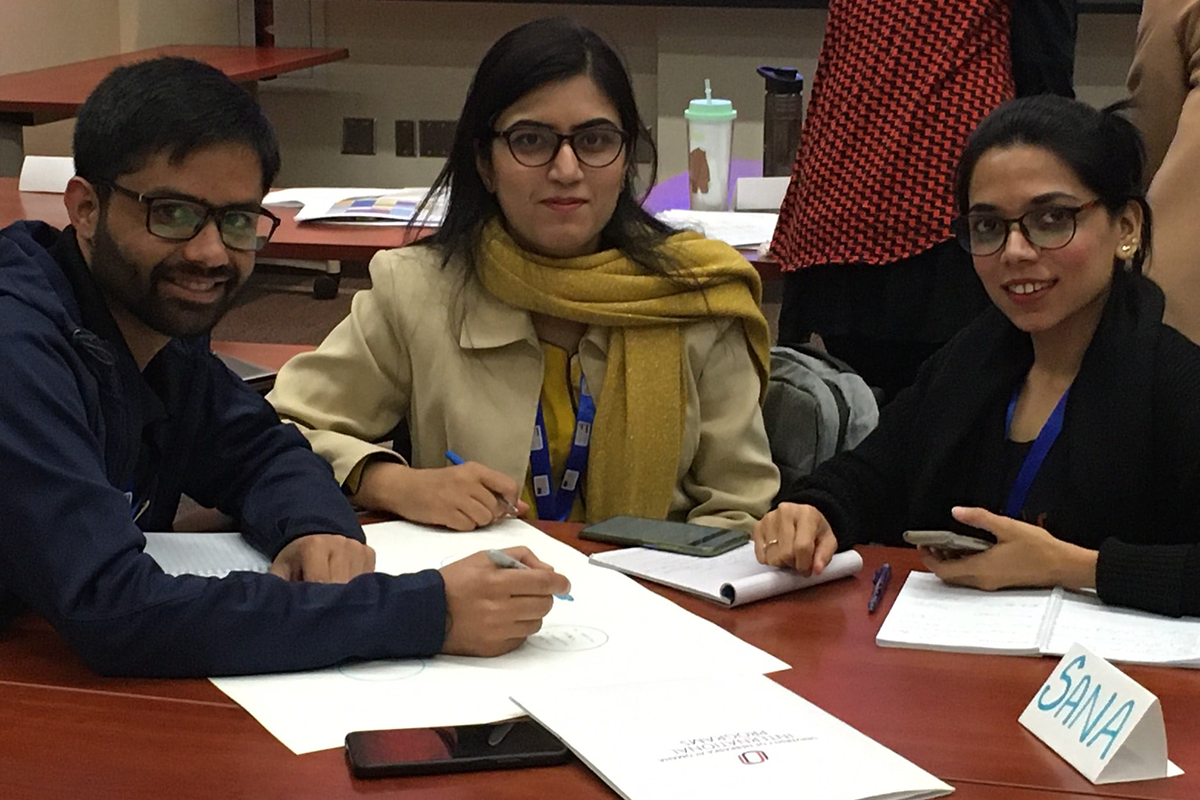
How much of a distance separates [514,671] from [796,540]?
0.37m

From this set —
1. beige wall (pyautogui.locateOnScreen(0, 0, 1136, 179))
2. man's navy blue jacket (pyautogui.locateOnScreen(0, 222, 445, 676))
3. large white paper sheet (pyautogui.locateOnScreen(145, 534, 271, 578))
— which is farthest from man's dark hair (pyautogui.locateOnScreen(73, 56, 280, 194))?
beige wall (pyautogui.locateOnScreen(0, 0, 1136, 179))

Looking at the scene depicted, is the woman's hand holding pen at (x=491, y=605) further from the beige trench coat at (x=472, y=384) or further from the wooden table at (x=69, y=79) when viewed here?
the wooden table at (x=69, y=79)

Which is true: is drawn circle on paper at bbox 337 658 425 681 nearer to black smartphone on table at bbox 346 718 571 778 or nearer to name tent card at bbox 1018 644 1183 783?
black smartphone on table at bbox 346 718 571 778

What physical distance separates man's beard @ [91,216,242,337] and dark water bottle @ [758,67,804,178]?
5.70ft

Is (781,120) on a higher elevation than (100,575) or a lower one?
higher

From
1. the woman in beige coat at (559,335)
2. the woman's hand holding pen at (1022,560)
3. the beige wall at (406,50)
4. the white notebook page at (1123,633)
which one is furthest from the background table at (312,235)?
the beige wall at (406,50)

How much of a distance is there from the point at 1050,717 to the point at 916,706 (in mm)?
107

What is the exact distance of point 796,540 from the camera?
147 centimetres

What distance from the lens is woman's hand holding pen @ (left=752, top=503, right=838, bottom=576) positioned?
4.84 ft

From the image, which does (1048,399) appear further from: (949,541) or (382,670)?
(382,670)

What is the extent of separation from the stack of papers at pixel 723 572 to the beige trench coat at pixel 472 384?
313mm

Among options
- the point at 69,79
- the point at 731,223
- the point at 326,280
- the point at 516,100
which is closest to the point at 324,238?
the point at 731,223

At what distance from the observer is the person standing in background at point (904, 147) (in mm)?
2371

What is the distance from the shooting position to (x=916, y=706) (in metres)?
1.19
